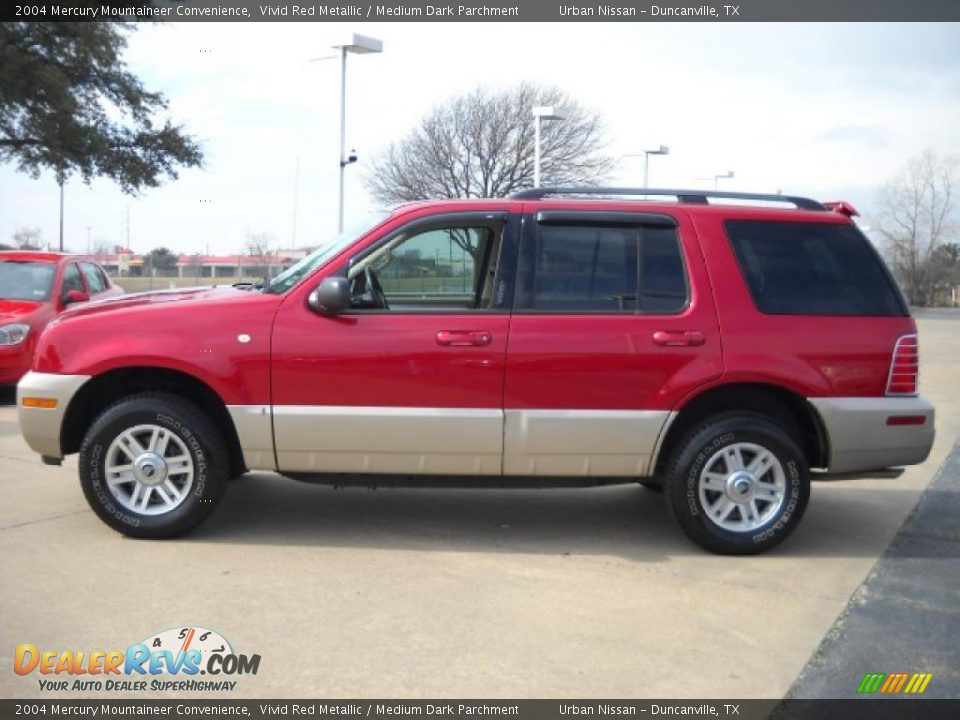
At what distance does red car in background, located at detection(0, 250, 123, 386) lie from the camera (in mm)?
10570

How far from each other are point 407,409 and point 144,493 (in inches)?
59.7

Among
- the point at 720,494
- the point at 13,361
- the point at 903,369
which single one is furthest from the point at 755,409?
the point at 13,361

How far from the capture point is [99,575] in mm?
4879

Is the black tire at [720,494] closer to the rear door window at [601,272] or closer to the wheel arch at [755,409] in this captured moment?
the wheel arch at [755,409]

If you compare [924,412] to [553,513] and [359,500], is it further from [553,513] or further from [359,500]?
[359,500]

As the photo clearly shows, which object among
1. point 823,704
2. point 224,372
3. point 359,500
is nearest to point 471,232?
point 224,372

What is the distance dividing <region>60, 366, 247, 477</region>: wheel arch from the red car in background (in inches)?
215

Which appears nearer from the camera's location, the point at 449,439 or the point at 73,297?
the point at 449,439

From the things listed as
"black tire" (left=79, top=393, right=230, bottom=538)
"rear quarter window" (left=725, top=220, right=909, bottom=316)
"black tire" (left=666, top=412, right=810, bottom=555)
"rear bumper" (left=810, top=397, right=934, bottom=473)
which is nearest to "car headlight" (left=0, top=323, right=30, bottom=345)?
"black tire" (left=79, top=393, right=230, bottom=538)

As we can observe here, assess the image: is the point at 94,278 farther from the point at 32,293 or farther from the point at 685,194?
the point at 685,194

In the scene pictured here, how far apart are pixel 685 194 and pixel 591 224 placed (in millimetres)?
631

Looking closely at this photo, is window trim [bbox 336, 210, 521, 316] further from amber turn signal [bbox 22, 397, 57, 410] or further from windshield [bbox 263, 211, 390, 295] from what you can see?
amber turn signal [bbox 22, 397, 57, 410]

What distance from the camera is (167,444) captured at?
216 inches

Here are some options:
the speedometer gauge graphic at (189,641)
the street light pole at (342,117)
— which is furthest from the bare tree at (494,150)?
the speedometer gauge graphic at (189,641)
